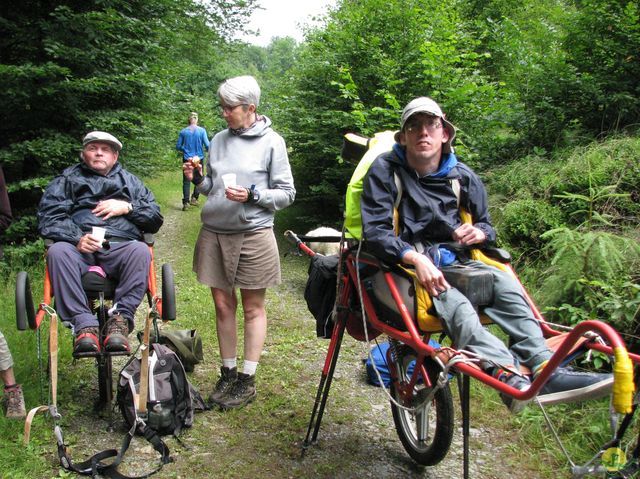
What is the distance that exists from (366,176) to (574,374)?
139 centimetres

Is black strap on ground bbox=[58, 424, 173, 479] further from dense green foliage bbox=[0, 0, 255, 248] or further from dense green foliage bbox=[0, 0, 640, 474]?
dense green foliage bbox=[0, 0, 255, 248]

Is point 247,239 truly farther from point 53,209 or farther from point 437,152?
point 437,152

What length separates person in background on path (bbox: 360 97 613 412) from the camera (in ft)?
7.95

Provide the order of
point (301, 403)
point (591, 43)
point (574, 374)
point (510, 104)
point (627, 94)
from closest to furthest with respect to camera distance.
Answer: point (574, 374)
point (301, 403)
point (627, 94)
point (591, 43)
point (510, 104)

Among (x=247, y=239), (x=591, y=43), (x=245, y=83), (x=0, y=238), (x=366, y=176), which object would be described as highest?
(x=591, y=43)

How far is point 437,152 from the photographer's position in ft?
9.70

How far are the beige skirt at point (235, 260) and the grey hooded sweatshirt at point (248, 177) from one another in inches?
2.7

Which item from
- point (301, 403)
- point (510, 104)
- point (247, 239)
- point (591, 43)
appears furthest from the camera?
point (510, 104)

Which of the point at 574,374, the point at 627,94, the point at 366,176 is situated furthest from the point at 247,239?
the point at 627,94

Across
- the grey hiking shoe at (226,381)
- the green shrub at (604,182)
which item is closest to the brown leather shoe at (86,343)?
the grey hiking shoe at (226,381)

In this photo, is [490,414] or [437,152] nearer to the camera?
[437,152]

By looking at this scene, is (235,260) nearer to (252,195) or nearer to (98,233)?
(252,195)

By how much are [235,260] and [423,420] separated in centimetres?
159

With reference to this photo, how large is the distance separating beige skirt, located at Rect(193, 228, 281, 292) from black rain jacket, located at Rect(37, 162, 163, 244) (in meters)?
0.42
